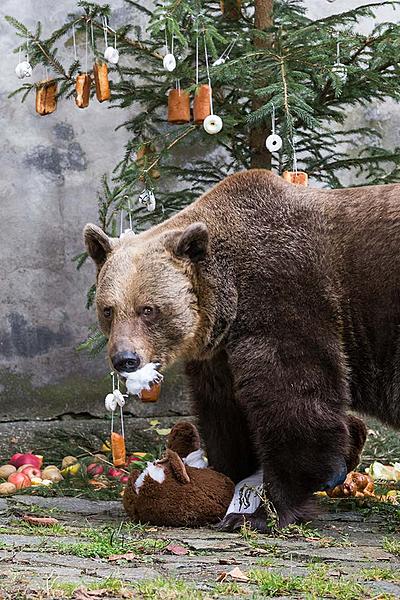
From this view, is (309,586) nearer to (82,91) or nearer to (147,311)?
(147,311)

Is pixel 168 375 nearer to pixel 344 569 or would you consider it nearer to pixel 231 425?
pixel 231 425

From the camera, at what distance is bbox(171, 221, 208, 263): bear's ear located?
465cm

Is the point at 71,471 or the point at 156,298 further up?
the point at 156,298

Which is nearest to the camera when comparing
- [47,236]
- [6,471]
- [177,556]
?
[177,556]

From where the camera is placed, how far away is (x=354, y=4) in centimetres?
891

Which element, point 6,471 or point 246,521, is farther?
point 6,471

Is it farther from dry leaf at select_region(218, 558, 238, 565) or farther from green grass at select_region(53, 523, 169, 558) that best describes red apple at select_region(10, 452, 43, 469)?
dry leaf at select_region(218, 558, 238, 565)

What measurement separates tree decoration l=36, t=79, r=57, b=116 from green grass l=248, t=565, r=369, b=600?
4.45 meters

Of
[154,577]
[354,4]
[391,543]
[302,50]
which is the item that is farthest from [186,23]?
[154,577]

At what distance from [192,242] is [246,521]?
51.6 inches

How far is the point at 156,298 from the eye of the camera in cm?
458

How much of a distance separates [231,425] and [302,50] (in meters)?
2.48

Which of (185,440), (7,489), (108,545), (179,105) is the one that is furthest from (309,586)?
(179,105)

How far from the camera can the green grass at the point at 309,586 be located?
319 centimetres
